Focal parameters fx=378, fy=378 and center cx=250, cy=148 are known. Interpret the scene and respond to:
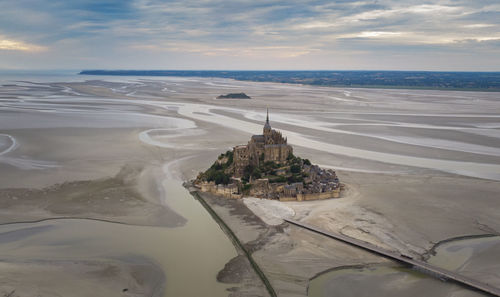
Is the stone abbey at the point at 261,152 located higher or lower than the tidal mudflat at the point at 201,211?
higher

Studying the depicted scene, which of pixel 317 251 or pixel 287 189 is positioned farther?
pixel 287 189

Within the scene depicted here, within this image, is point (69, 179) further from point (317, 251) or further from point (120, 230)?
point (317, 251)

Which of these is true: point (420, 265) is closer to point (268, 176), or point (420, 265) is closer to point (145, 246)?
point (145, 246)

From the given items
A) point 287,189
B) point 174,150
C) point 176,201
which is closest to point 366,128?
point 174,150

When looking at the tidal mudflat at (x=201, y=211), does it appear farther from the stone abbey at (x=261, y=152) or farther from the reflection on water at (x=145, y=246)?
the stone abbey at (x=261, y=152)

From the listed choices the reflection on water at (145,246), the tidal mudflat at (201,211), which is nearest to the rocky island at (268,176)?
the tidal mudflat at (201,211)

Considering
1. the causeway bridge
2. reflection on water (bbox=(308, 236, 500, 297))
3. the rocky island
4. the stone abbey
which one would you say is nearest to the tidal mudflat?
reflection on water (bbox=(308, 236, 500, 297))

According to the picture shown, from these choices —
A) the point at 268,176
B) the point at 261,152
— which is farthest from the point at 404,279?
the point at 261,152
